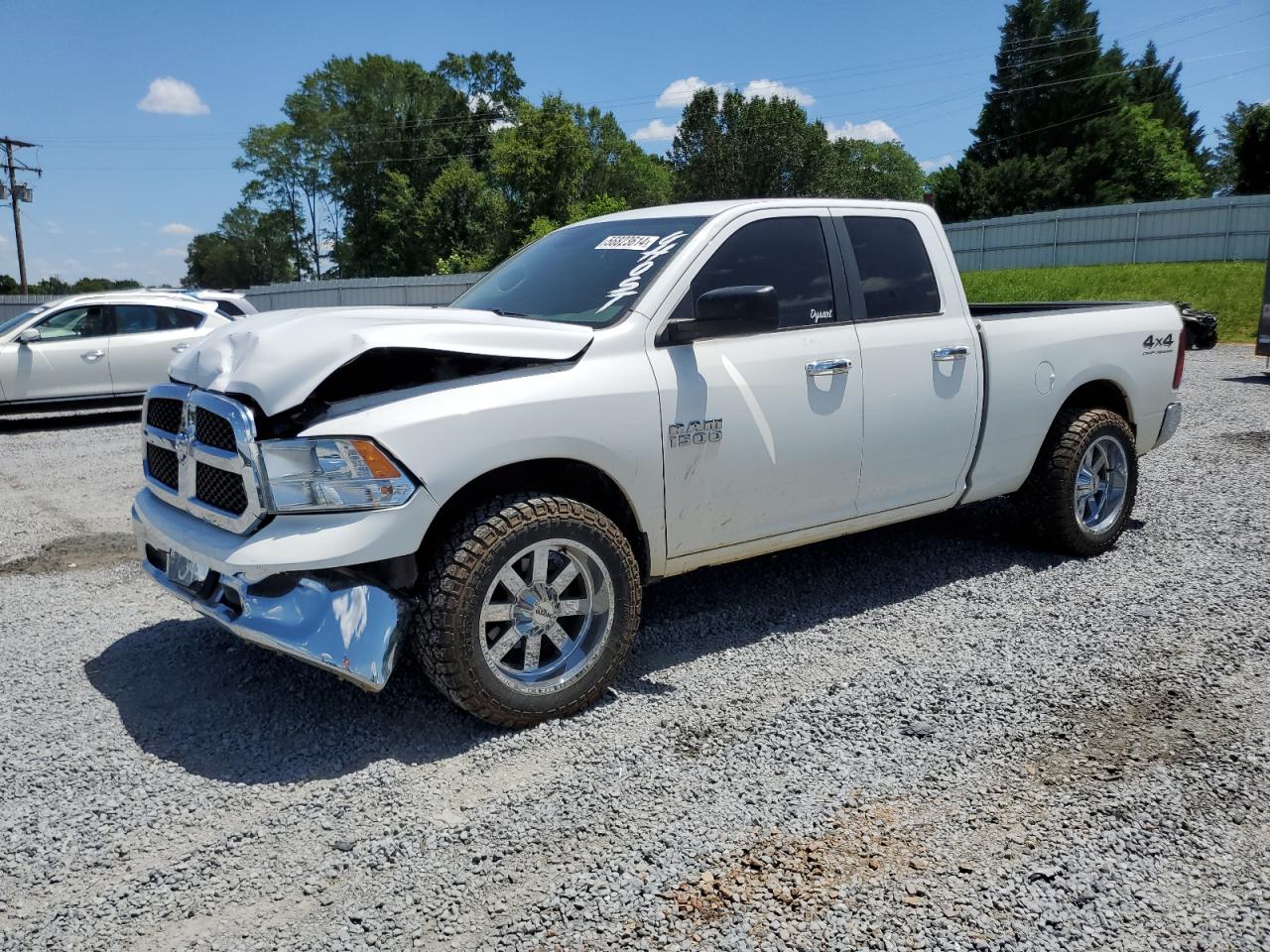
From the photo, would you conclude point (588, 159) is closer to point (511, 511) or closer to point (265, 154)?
point (265, 154)

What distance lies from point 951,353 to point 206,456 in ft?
11.5

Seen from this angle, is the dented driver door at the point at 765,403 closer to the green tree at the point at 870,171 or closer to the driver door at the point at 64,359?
the driver door at the point at 64,359

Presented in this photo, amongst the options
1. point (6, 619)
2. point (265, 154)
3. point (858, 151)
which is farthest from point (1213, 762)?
point (858, 151)

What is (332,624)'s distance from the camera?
3199mm

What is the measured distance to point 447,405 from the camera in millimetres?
3355

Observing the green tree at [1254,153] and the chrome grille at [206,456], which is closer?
the chrome grille at [206,456]

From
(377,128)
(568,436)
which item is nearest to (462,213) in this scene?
(377,128)

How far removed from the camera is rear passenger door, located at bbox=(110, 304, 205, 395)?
12945 millimetres

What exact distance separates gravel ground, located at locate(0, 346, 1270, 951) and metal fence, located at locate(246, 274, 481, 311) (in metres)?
26.6

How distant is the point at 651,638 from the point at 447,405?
5.67 feet

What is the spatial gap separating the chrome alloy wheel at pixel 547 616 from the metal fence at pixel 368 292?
2780 centimetres

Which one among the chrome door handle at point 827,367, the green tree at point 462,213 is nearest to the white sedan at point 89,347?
the chrome door handle at point 827,367

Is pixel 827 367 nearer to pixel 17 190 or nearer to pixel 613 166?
pixel 17 190

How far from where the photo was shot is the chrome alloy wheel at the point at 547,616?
3512 mm
